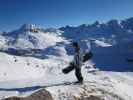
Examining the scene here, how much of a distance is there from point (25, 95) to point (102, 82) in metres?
4.23

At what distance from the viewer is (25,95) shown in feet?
37.1

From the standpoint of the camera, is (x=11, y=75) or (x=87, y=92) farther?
(x=11, y=75)

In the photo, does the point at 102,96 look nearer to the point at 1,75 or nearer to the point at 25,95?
the point at 25,95

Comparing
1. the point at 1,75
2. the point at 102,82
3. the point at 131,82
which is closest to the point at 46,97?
the point at 102,82

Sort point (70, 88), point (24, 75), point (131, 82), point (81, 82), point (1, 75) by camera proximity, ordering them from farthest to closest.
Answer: point (24, 75) → point (1, 75) → point (131, 82) → point (81, 82) → point (70, 88)

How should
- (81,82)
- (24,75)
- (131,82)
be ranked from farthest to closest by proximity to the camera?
(24,75), (131,82), (81,82)

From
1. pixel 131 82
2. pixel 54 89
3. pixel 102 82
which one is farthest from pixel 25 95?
pixel 131 82

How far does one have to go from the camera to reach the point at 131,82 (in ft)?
50.5

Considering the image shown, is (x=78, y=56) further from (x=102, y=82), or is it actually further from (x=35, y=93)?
(x=35, y=93)

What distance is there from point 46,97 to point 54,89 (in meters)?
0.71

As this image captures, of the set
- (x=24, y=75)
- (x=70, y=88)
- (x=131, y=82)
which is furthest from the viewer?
(x=24, y=75)

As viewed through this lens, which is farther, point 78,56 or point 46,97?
point 78,56

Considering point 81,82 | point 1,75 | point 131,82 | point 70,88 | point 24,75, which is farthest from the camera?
point 24,75

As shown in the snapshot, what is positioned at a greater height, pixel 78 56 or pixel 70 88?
pixel 78 56
